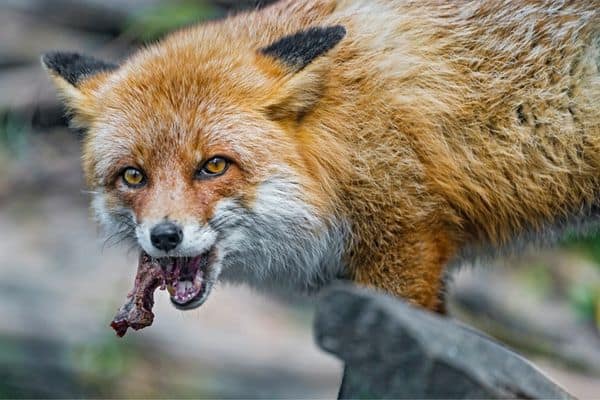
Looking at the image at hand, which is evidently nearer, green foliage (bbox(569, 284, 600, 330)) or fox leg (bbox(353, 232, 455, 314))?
fox leg (bbox(353, 232, 455, 314))

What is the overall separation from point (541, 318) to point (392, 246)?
22.6 ft

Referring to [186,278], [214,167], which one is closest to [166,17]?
[214,167]

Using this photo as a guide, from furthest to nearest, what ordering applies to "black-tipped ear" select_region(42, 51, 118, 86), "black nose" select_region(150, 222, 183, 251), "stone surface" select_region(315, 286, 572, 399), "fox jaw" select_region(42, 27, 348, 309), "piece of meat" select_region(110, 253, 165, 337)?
"black-tipped ear" select_region(42, 51, 118, 86)
"piece of meat" select_region(110, 253, 165, 337)
"fox jaw" select_region(42, 27, 348, 309)
"black nose" select_region(150, 222, 183, 251)
"stone surface" select_region(315, 286, 572, 399)

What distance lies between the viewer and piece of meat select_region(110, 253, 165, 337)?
575 cm

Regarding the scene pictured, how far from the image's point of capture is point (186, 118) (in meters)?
5.60

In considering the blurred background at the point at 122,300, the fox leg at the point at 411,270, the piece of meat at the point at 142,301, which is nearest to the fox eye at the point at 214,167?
the piece of meat at the point at 142,301

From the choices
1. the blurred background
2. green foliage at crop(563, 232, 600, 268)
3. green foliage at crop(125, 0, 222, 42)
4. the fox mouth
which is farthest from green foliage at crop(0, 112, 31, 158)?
the fox mouth

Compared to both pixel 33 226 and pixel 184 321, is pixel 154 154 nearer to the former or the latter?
pixel 184 321

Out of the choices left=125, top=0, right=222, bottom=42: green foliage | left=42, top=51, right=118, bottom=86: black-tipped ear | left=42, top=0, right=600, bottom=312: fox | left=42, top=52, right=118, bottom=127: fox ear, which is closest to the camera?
left=42, top=0, right=600, bottom=312: fox

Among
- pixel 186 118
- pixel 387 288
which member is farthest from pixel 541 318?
pixel 186 118

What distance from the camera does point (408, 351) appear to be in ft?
12.8

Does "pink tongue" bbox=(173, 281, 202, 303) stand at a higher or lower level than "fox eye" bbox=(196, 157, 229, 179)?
lower

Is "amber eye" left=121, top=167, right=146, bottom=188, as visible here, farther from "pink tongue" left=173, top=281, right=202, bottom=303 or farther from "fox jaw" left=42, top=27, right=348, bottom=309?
"pink tongue" left=173, top=281, right=202, bottom=303

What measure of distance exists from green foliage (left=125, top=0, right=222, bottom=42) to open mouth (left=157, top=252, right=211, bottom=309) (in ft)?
20.4
